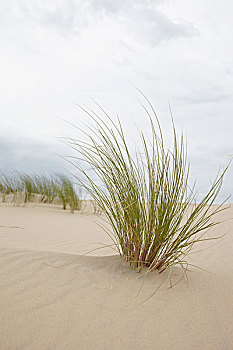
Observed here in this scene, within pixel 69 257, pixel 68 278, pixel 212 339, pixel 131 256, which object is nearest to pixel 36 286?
pixel 68 278

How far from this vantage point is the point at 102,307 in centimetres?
175

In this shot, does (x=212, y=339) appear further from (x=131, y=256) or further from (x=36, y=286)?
(x=36, y=286)

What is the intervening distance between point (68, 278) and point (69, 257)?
1.24 feet

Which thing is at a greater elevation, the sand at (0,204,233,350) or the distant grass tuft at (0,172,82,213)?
the distant grass tuft at (0,172,82,213)

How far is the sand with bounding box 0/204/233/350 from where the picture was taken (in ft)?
4.96

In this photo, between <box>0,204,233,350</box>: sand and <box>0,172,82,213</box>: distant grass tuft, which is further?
<box>0,172,82,213</box>: distant grass tuft

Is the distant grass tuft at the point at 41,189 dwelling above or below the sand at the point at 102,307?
above

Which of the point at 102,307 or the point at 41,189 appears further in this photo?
the point at 41,189

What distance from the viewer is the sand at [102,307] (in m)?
1.51

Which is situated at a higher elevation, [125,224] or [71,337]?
[125,224]

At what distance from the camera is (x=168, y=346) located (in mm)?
1490

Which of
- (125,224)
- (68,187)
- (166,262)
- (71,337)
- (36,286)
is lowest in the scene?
→ (71,337)

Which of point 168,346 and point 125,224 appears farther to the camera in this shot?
point 125,224

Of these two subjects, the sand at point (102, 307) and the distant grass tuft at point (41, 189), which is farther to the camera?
the distant grass tuft at point (41, 189)
